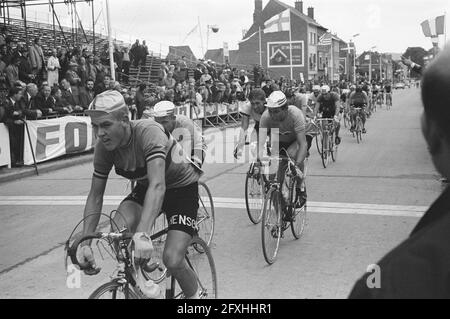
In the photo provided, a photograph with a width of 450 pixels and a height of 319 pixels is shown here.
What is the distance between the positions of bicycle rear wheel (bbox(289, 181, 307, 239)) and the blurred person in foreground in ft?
17.4

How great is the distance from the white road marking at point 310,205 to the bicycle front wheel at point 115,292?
12.1ft

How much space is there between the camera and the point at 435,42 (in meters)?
11.7

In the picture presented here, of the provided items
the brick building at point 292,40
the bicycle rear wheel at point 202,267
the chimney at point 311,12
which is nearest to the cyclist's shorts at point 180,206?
the bicycle rear wheel at point 202,267

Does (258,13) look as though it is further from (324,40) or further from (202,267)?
(202,267)

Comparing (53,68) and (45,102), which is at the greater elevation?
(53,68)

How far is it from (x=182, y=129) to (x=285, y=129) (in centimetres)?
135

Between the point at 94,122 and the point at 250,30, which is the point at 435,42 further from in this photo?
the point at 250,30

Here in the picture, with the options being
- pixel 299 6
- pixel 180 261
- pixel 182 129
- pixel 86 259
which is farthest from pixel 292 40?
pixel 86 259

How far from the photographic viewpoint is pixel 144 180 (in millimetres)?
3834

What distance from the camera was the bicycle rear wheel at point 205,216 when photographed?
6234mm

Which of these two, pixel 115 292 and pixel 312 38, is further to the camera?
pixel 312 38

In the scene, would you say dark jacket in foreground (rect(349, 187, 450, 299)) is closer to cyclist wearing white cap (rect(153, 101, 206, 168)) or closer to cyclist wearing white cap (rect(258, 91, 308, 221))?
cyclist wearing white cap (rect(153, 101, 206, 168))

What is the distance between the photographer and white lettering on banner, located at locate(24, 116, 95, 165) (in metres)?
12.7

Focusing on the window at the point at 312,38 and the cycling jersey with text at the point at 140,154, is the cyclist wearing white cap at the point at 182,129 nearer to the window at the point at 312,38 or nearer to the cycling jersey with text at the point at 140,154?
the cycling jersey with text at the point at 140,154
